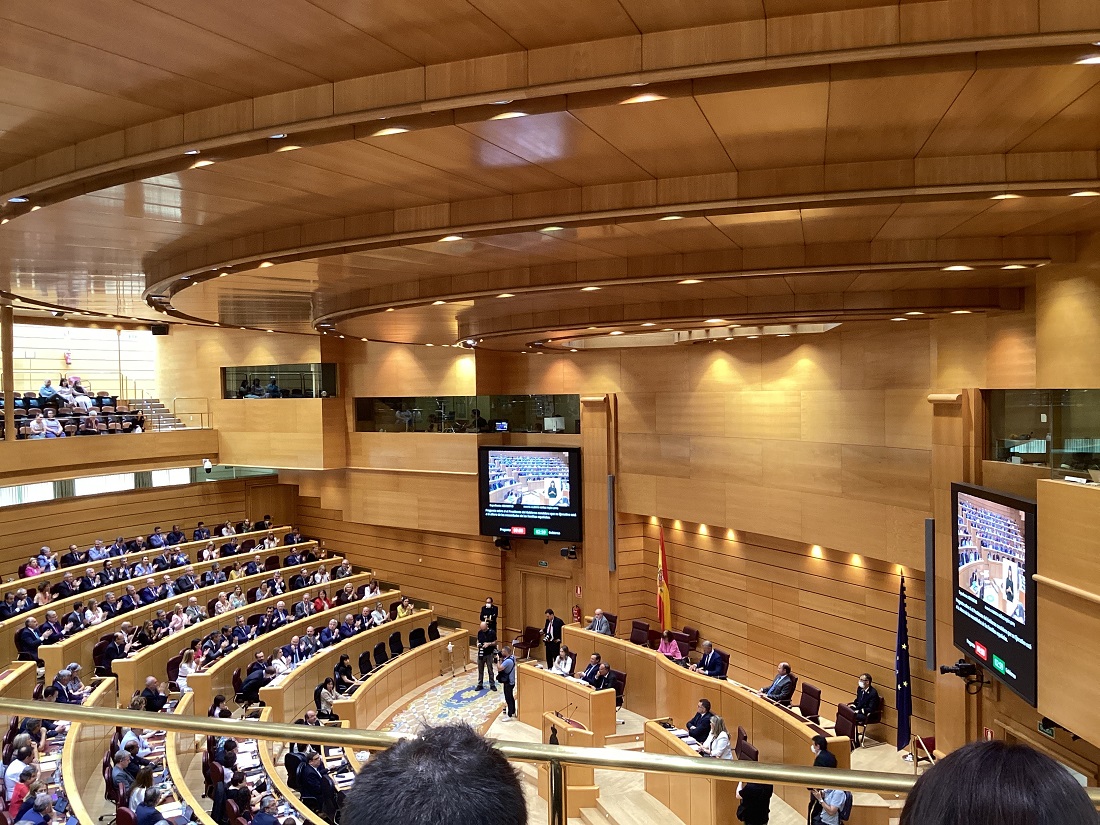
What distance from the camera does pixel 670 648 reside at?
1348 centimetres

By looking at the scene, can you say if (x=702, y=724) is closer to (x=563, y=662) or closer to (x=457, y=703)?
(x=563, y=662)

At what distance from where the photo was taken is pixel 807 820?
371cm

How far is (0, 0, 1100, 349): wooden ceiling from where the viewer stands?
9.01ft

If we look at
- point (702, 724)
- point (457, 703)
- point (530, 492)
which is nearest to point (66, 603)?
point (457, 703)

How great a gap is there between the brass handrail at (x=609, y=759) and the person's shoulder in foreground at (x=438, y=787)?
555mm

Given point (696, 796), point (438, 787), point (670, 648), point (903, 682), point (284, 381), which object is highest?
point (284, 381)

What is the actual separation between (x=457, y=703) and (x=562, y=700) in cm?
257

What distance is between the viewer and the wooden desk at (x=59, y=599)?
11930 millimetres

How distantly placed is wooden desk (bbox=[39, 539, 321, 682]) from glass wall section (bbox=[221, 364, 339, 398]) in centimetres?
464

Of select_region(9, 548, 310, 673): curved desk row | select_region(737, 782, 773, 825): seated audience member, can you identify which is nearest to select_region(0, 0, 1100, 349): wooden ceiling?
select_region(737, 782, 773, 825): seated audience member

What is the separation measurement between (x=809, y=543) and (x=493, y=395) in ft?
24.9

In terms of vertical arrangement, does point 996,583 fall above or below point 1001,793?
below

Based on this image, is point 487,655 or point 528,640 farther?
point 528,640

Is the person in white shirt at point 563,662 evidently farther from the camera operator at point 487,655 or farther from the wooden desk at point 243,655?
the wooden desk at point 243,655
